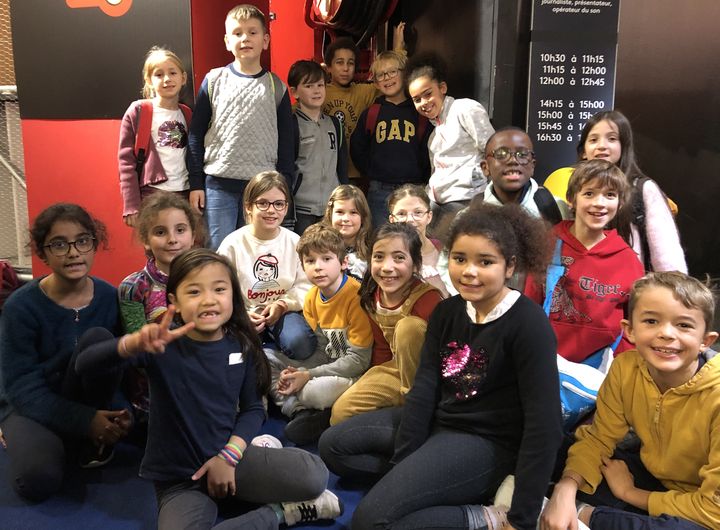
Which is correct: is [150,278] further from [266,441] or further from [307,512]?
[307,512]

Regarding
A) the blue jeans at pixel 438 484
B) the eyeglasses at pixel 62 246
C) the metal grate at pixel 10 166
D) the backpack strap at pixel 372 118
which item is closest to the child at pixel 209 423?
the blue jeans at pixel 438 484

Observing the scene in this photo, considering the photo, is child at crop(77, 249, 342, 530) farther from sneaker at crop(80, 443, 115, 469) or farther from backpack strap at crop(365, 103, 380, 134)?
backpack strap at crop(365, 103, 380, 134)

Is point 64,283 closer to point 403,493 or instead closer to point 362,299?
point 362,299

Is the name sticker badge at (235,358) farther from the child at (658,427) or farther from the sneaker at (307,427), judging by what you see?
the child at (658,427)

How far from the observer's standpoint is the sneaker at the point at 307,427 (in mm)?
2742

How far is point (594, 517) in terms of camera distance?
196cm

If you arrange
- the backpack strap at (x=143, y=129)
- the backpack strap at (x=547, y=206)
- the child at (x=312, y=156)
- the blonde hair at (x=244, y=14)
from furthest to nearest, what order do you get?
1. the child at (x=312, y=156)
2. the backpack strap at (x=143, y=129)
3. the blonde hair at (x=244, y=14)
4. the backpack strap at (x=547, y=206)

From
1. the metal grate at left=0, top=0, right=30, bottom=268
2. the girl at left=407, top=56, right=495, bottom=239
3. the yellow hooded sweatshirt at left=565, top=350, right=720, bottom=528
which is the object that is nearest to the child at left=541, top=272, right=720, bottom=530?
the yellow hooded sweatshirt at left=565, top=350, right=720, bottom=528

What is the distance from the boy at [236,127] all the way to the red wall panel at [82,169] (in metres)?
1.00

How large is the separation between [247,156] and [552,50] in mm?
1932

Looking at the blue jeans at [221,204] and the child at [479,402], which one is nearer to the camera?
the child at [479,402]

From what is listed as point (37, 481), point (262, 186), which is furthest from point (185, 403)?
point (262, 186)

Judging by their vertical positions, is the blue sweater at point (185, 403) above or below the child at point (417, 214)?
below

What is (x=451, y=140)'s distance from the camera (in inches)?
144
